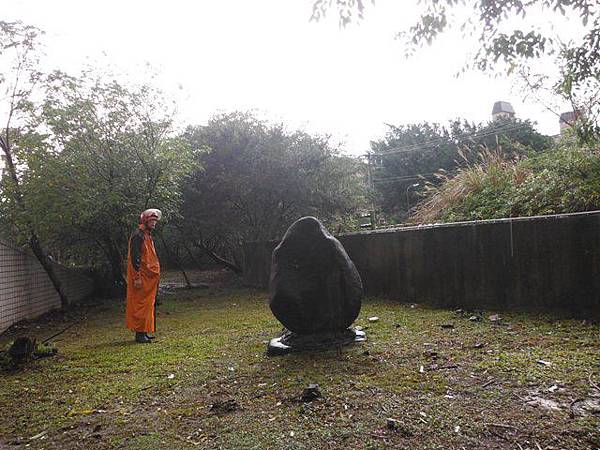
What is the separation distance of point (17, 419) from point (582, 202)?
20.5 ft

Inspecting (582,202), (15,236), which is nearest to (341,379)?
(582,202)

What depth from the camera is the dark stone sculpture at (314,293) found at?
4.79 metres

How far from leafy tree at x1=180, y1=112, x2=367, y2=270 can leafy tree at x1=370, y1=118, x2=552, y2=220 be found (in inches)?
319

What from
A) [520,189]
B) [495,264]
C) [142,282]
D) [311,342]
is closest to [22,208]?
[142,282]

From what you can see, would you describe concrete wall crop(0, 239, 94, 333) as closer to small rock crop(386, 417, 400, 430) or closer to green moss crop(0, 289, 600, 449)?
green moss crop(0, 289, 600, 449)

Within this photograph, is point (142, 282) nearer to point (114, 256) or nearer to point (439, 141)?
point (114, 256)

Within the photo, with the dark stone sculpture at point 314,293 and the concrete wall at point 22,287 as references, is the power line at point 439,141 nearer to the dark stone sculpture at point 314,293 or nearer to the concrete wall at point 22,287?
the concrete wall at point 22,287

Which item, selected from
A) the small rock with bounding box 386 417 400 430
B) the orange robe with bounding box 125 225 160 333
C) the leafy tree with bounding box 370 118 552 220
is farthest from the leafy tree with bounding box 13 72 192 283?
the leafy tree with bounding box 370 118 552 220

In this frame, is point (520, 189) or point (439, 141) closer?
point (520, 189)

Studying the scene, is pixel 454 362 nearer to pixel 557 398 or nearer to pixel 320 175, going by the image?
pixel 557 398

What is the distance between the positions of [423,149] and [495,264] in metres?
16.6

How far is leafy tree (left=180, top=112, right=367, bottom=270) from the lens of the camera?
11.4 metres

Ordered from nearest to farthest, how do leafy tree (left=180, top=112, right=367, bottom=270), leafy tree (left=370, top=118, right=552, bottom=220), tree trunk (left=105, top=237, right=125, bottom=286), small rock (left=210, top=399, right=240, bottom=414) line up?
small rock (left=210, top=399, right=240, bottom=414) < tree trunk (left=105, top=237, right=125, bottom=286) < leafy tree (left=180, top=112, right=367, bottom=270) < leafy tree (left=370, top=118, right=552, bottom=220)

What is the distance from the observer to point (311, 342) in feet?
15.4
